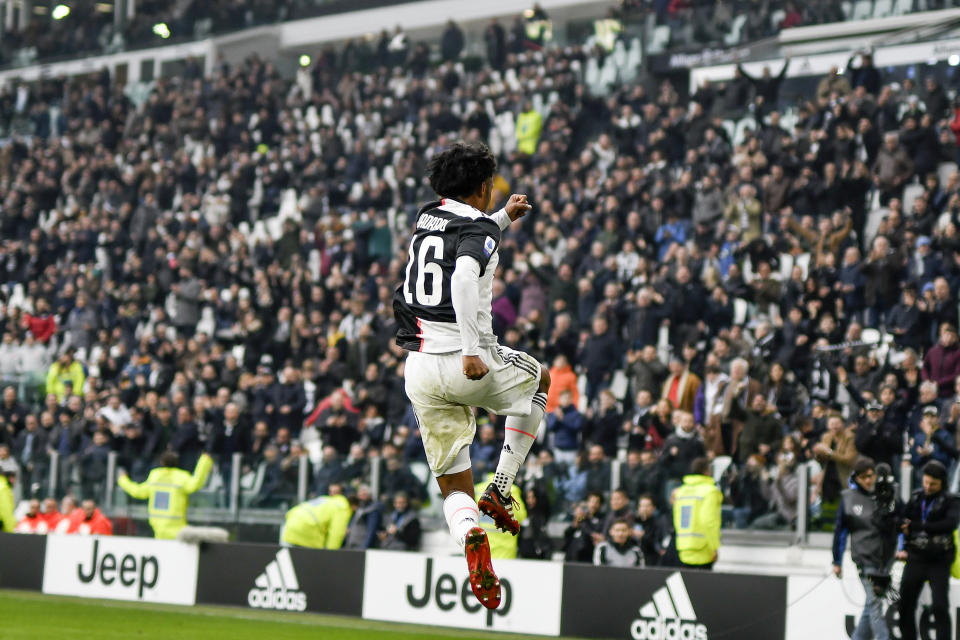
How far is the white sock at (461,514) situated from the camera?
7708mm

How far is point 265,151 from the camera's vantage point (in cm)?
2998

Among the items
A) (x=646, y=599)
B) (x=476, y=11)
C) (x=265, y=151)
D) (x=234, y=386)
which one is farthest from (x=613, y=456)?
(x=476, y=11)

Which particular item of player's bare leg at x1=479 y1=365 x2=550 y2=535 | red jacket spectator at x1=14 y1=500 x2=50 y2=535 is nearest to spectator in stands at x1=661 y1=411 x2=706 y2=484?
player's bare leg at x1=479 y1=365 x2=550 y2=535

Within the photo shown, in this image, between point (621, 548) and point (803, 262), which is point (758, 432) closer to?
point (621, 548)

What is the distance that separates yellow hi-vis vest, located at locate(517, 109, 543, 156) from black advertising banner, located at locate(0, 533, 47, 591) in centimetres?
1107

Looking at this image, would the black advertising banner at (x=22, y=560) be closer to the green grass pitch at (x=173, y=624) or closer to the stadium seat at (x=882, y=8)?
the green grass pitch at (x=173, y=624)

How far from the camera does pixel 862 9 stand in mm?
22547

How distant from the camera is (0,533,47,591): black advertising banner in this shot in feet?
56.7

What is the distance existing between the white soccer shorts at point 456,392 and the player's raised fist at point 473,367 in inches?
6.4

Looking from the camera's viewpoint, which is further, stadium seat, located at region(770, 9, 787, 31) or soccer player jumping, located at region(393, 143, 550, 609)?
stadium seat, located at region(770, 9, 787, 31)

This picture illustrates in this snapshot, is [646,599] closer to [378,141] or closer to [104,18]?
[378,141]

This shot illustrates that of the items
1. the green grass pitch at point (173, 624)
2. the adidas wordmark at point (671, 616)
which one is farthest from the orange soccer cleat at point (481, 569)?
the adidas wordmark at point (671, 616)

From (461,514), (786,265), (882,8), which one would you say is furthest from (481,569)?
(882,8)

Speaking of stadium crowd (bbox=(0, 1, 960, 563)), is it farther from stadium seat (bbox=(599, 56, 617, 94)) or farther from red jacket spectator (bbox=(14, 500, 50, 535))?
red jacket spectator (bbox=(14, 500, 50, 535))
